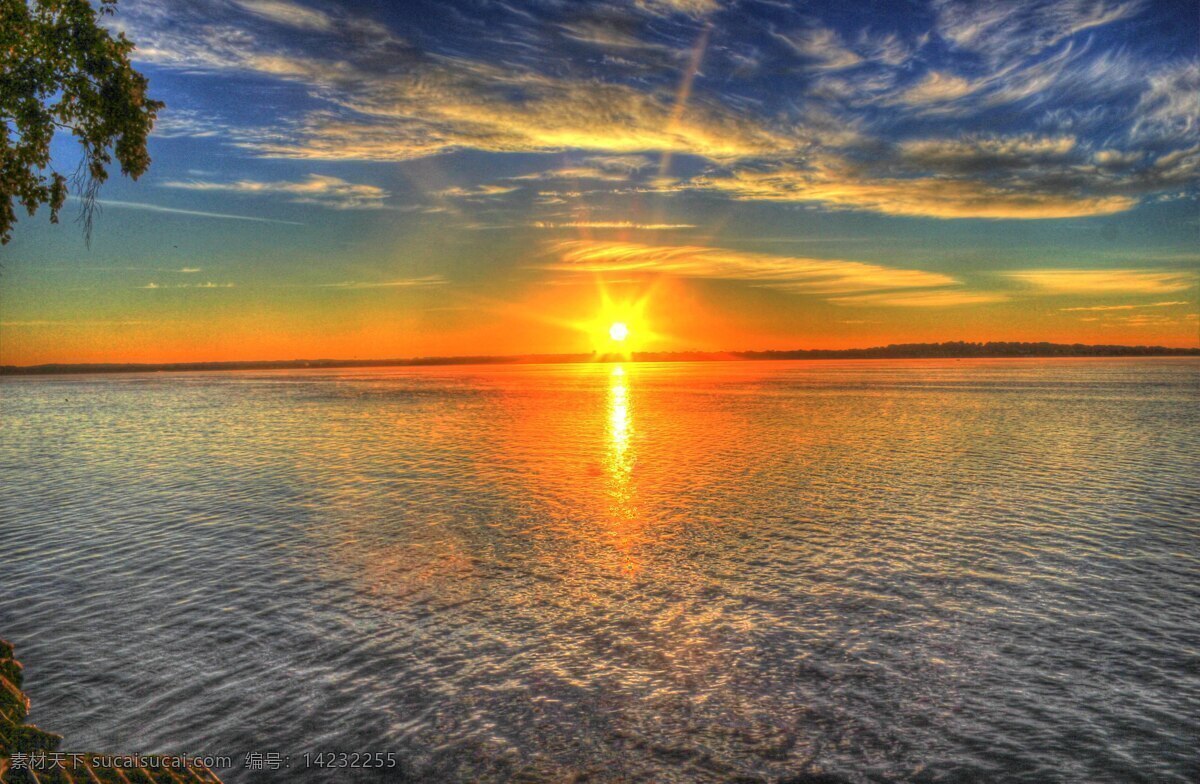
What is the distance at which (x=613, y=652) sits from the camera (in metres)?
11.4

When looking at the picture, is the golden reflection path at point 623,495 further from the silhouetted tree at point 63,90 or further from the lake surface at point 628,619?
the silhouetted tree at point 63,90

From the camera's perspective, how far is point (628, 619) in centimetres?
1291

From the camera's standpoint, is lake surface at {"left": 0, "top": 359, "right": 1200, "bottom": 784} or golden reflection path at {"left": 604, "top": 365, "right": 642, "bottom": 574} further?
golden reflection path at {"left": 604, "top": 365, "right": 642, "bottom": 574}

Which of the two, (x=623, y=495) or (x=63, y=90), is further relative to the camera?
(x=623, y=495)

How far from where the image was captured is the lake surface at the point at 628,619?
871 centimetres

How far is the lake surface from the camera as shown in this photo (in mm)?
8711

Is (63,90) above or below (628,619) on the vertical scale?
above

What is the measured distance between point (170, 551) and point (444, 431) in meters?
30.6

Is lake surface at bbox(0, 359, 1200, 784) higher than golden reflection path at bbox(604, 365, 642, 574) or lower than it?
higher

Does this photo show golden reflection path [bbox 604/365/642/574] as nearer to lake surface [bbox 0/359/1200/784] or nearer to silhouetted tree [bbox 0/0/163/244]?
lake surface [bbox 0/359/1200/784]

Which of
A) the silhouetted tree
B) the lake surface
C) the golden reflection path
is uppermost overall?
the silhouetted tree

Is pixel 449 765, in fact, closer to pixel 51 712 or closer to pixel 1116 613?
pixel 51 712

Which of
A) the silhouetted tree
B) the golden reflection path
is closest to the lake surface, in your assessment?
the golden reflection path

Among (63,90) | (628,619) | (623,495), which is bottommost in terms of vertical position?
(623,495)
